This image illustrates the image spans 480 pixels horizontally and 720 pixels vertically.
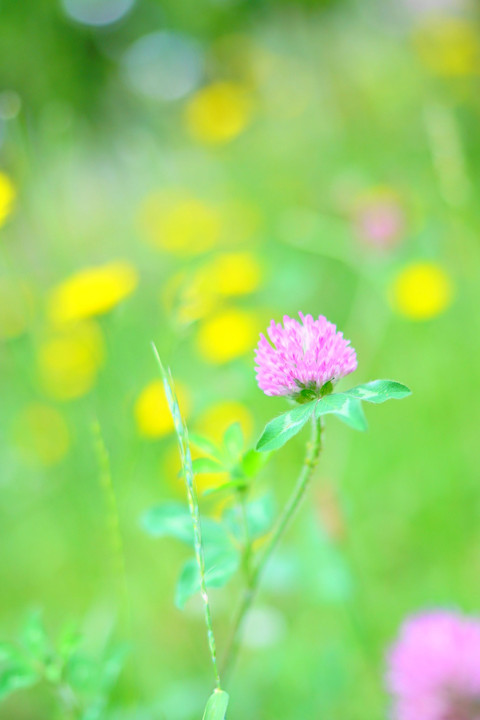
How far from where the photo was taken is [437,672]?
63 centimetres

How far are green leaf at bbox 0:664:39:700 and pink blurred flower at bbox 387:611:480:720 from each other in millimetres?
331

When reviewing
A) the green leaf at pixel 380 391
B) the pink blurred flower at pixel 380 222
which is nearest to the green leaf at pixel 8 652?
the green leaf at pixel 380 391

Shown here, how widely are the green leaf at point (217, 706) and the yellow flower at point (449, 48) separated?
338 centimetres

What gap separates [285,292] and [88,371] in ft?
1.90

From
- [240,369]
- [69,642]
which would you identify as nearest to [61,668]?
[69,642]

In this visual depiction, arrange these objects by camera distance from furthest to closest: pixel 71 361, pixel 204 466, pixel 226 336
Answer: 1. pixel 71 361
2. pixel 226 336
3. pixel 204 466

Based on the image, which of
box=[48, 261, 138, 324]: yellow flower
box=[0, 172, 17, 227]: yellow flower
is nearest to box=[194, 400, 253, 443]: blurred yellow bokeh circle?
box=[48, 261, 138, 324]: yellow flower

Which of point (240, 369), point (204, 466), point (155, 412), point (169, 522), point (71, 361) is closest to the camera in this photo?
point (204, 466)

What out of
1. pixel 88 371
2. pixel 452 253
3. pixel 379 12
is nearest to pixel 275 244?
pixel 452 253

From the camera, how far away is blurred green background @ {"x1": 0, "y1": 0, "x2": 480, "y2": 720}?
107cm

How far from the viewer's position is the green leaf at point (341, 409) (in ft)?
1.45

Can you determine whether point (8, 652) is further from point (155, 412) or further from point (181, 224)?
point (181, 224)

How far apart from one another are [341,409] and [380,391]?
30 millimetres

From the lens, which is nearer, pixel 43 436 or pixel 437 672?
pixel 437 672
